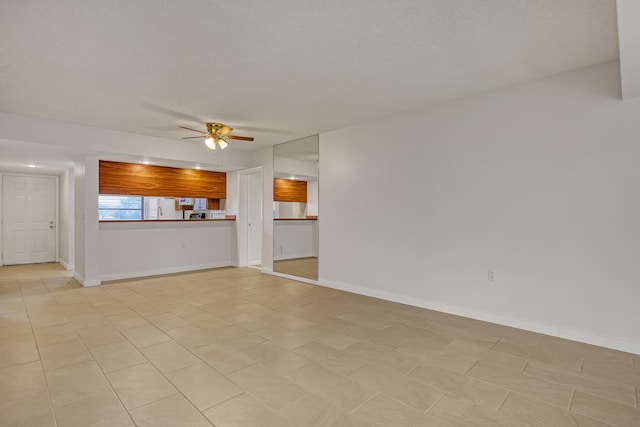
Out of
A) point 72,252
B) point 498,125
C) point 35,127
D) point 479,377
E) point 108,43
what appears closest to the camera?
point 479,377

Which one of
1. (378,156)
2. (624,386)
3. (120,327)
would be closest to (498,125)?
(378,156)

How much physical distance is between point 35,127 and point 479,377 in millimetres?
6147

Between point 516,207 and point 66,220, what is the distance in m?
8.51

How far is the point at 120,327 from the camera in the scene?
3.41m

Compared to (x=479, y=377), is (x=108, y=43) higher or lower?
higher

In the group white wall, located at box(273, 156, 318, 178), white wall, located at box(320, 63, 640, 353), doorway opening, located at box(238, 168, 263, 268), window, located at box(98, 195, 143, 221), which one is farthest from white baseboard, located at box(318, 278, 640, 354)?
window, located at box(98, 195, 143, 221)

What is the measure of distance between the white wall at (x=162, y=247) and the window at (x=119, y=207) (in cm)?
201

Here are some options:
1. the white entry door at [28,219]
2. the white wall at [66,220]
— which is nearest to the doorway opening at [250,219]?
the white wall at [66,220]

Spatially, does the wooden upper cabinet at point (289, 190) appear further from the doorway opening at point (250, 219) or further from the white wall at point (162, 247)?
the white wall at point (162, 247)

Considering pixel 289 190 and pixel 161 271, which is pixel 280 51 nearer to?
pixel 289 190

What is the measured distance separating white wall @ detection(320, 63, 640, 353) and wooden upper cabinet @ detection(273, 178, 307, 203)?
1478 millimetres

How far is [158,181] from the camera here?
6.59 m

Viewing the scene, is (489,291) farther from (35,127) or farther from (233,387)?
(35,127)

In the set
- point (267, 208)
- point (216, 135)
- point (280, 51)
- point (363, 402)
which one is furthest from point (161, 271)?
point (363, 402)
